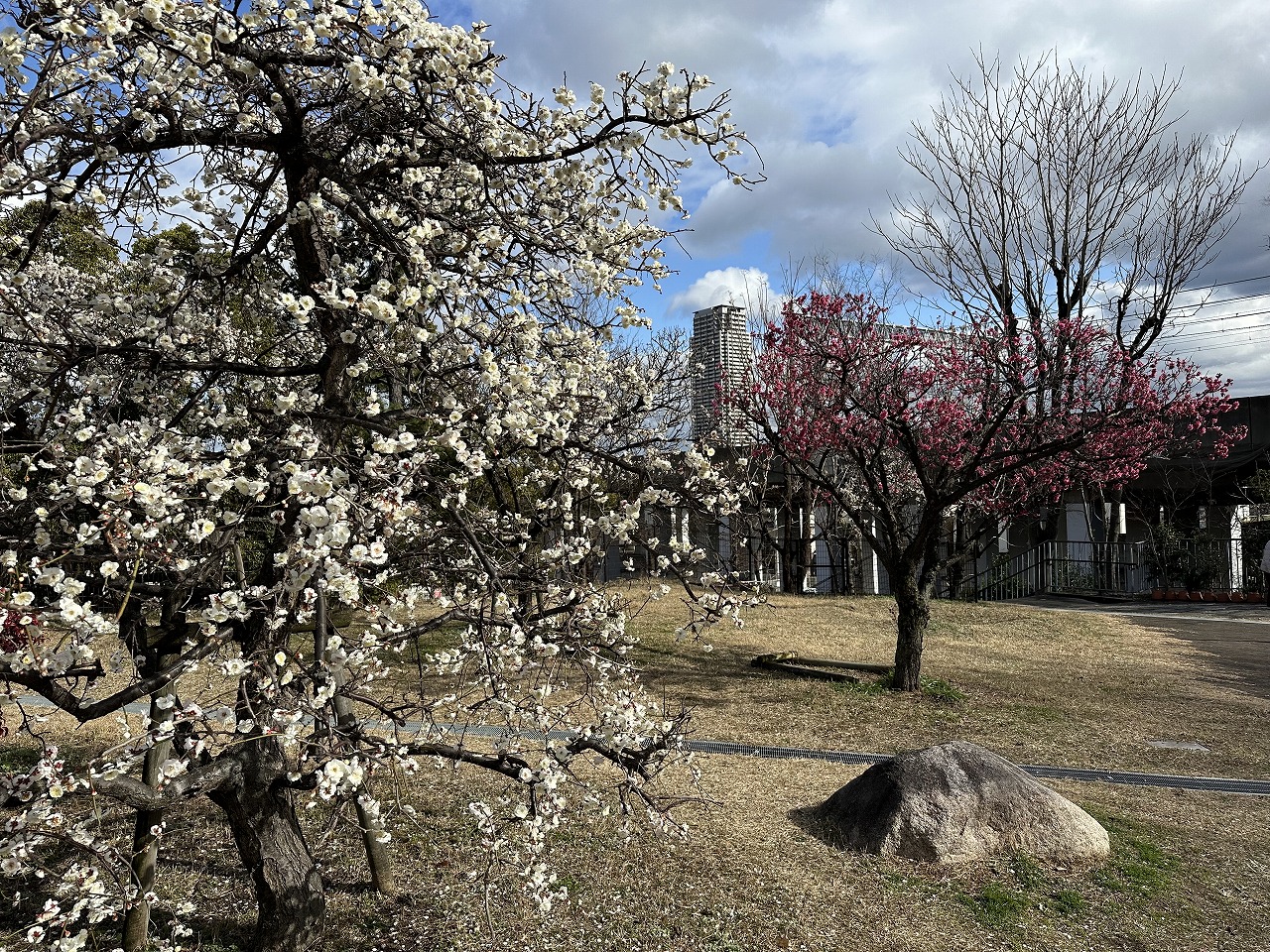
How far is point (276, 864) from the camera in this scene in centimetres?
364

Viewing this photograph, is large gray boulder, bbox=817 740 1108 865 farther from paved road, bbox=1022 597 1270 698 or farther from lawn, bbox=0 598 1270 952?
paved road, bbox=1022 597 1270 698

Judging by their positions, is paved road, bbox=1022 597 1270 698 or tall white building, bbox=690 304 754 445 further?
tall white building, bbox=690 304 754 445

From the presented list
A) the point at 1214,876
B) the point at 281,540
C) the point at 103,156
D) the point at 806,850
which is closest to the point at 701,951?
the point at 806,850

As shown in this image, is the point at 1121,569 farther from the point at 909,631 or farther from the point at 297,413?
the point at 297,413

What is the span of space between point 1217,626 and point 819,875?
1309cm

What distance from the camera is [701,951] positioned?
3.85m

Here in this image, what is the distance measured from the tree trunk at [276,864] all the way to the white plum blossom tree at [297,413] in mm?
12

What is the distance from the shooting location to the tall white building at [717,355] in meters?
15.4

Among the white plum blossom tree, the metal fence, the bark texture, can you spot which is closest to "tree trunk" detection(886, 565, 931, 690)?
the bark texture

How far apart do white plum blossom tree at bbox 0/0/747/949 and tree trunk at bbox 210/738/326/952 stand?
0.5 inches

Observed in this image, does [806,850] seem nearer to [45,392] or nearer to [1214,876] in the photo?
[1214,876]

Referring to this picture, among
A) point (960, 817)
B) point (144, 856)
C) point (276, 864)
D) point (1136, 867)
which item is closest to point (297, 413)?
point (276, 864)

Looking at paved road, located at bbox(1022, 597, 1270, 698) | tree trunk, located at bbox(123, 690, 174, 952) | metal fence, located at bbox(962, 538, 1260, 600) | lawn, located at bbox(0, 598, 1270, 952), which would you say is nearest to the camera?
tree trunk, located at bbox(123, 690, 174, 952)

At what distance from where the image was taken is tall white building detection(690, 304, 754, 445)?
15.4 metres
